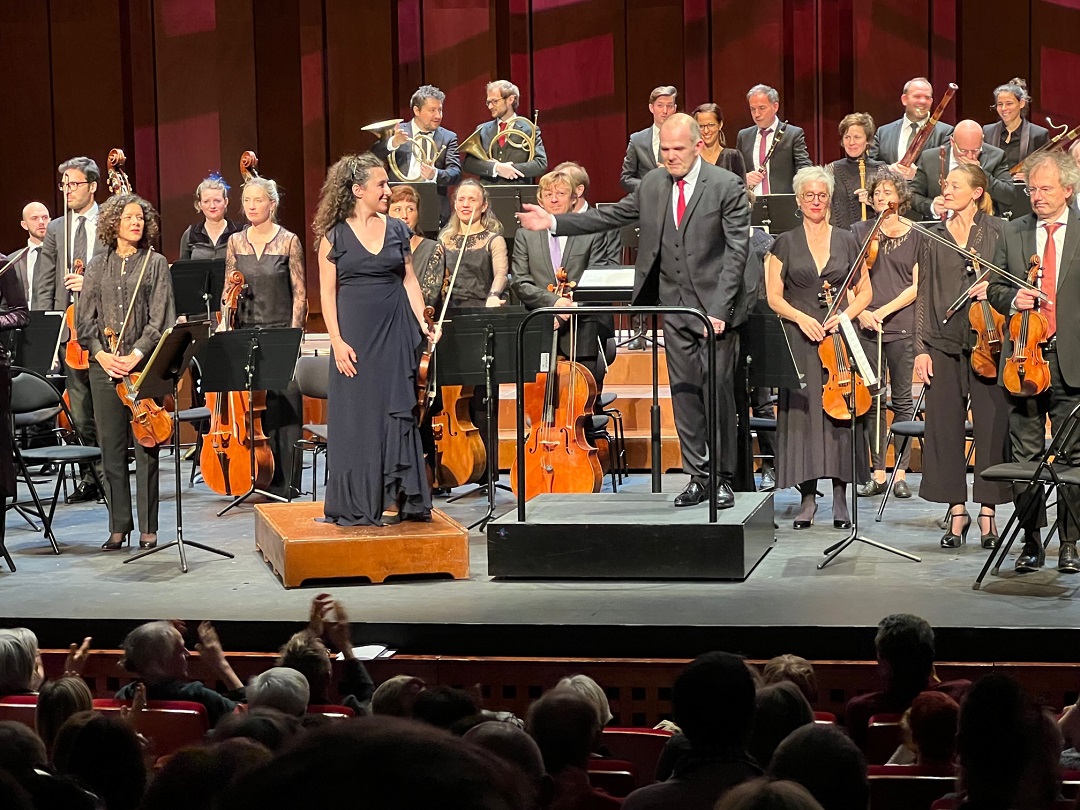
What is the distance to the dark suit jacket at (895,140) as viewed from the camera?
9148 mm

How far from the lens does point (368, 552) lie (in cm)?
552

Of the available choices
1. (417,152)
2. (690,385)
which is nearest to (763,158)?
(417,152)

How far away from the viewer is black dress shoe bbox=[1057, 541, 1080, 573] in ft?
17.9

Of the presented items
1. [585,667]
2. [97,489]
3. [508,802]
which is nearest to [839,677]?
[585,667]

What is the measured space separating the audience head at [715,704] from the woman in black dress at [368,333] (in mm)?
3006

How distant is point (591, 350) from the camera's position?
737 cm

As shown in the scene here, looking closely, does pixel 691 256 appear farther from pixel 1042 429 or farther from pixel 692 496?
pixel 1042 429

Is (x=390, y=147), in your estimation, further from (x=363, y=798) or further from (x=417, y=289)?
(x=363, y=798)

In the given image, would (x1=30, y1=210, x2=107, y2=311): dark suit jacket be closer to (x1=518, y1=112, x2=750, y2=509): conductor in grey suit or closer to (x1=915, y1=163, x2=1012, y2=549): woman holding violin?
(x1=518, y1=112, x2=750, y2=509): conductor in grey suit

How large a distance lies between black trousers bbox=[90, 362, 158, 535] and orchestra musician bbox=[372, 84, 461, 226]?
3301 millimetres

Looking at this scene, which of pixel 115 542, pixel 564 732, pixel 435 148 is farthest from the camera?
pixel 435 148

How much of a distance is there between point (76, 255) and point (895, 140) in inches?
189

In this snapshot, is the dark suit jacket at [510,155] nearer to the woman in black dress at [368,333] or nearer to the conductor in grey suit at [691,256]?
the conductor in grey suit at [691,256]

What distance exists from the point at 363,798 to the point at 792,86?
11363 mm
